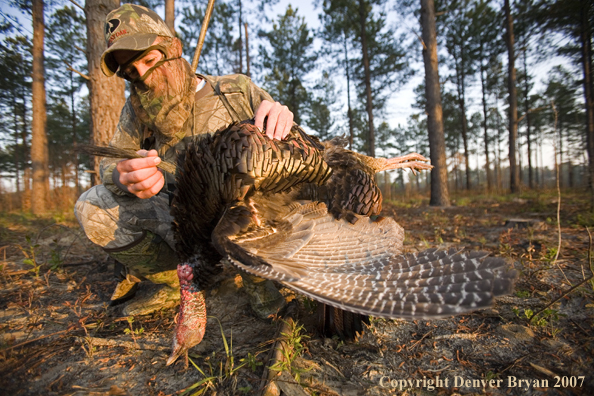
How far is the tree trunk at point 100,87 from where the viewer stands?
4953 mm

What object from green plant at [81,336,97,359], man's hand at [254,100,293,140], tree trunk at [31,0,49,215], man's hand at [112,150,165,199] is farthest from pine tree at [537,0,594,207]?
tree trunk at [31,0,49,215]

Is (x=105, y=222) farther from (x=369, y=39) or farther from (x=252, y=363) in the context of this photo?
(x=369, y=39)

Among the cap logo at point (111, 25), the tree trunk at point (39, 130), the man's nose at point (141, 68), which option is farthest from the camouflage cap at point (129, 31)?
the tree trunk at point (39, 130)

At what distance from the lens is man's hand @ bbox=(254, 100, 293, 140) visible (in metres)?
2.04

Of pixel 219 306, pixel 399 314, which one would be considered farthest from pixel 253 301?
pixel 399 314

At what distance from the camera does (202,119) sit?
2.77 metres

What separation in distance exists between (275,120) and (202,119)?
109 centimetres

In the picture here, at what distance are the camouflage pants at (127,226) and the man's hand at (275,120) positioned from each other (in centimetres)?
145

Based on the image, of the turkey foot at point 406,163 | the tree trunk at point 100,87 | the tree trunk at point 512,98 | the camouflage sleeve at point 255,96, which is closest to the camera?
the camouflage sleeve at point 255,96

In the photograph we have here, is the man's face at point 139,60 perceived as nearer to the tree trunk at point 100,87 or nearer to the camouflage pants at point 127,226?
the camouflage pants at point 127,226

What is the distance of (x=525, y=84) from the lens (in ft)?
67.6

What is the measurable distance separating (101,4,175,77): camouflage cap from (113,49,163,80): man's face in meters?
0.08

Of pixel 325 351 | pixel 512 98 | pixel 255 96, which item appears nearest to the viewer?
pixel 325 351


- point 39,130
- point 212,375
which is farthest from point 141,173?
point 39,130
